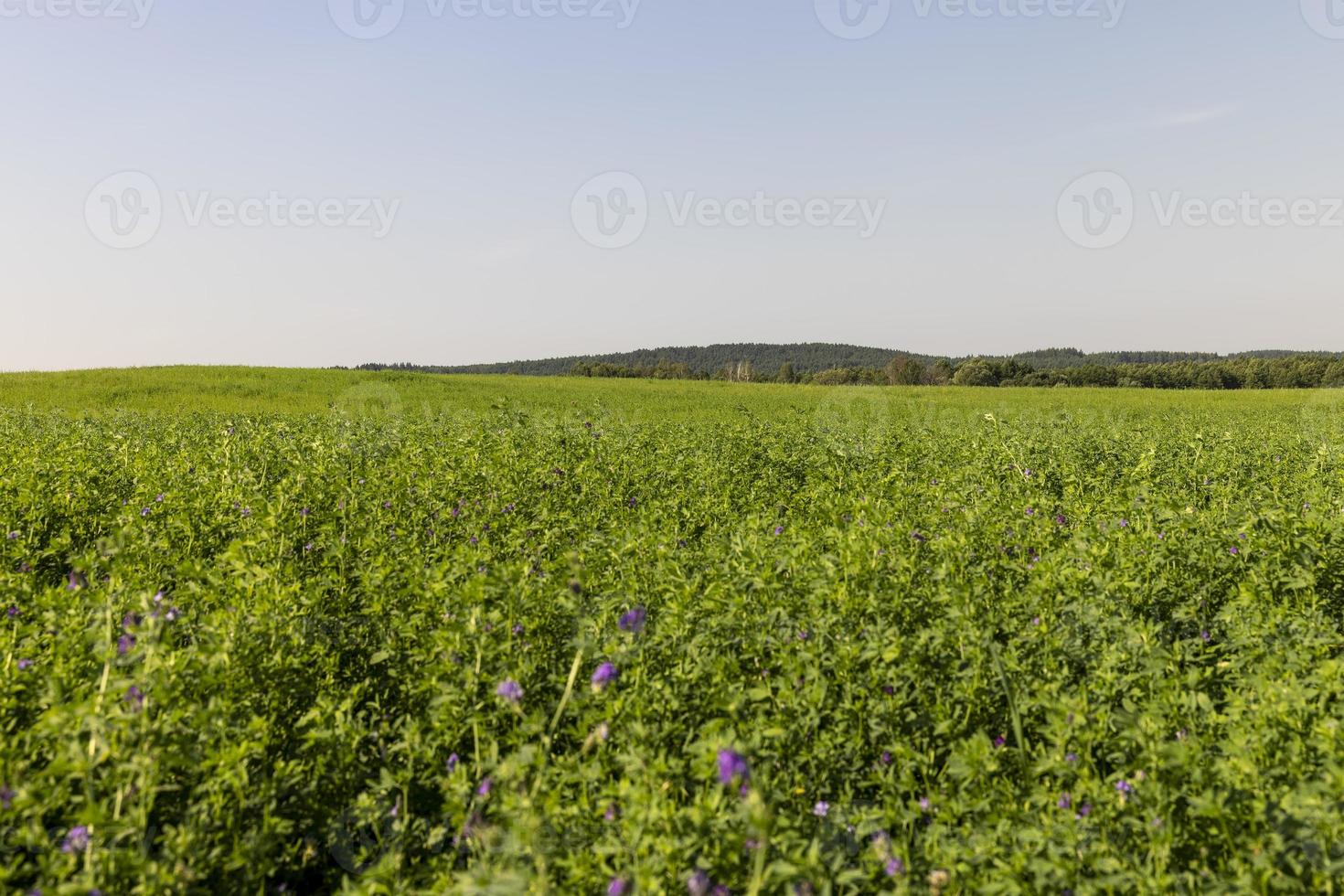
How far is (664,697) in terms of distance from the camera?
350 centimetres

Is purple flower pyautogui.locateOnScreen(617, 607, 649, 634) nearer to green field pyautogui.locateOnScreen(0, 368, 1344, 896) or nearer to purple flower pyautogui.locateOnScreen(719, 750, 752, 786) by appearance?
green field pyautogui.locateOnScreen(0, 368, 1344, 896)

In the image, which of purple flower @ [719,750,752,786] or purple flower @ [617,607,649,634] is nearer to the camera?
purple flower @ [719,750,752,786]

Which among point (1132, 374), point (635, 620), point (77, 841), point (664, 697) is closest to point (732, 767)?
point (635, 620)

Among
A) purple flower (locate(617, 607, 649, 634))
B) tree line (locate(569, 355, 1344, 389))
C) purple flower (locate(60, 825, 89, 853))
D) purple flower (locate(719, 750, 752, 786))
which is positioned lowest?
purple flower (locate(60, 825, 89, 853))

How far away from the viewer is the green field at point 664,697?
259 cm

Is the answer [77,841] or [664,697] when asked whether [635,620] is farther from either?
[77,841]

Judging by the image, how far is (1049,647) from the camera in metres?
3.94

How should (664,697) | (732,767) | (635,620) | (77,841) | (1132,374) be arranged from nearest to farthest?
(732,767)
(77,841)
(635,620)
(664,697)
(1132,374)

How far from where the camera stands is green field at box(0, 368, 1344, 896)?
2.59m

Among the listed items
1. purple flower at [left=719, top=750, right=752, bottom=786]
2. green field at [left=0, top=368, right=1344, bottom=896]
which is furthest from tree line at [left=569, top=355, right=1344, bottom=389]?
purple flower at [left=719, top=750, right=752, bottom=786]

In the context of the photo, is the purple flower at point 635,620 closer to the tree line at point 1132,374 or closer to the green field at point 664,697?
the green field at point 664,697

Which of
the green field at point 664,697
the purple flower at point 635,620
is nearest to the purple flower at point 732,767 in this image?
the green field at point 664,697

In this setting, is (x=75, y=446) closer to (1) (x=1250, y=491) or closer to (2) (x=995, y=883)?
(2) (x=995, y=883)

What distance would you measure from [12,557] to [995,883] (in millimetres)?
7022
